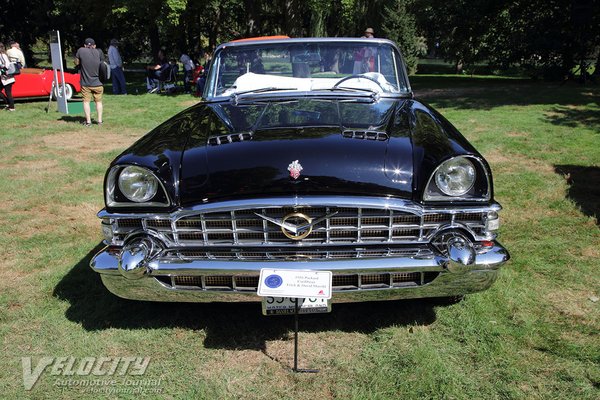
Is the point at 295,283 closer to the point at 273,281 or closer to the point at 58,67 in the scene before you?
the point at 273,281

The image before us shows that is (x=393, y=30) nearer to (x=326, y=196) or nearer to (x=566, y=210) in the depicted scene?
(x=566, y=210)

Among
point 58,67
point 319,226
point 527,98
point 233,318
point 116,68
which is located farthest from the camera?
point 116,68

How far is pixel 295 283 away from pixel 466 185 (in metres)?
1.09

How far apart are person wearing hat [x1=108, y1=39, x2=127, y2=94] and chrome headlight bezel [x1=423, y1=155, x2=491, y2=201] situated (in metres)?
16.8

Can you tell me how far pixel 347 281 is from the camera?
2.58 meters

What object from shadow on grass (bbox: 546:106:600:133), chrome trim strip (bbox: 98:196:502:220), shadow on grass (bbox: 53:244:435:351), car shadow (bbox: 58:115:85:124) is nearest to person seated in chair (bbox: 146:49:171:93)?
car shadow (bbox: 58:115:85:124)

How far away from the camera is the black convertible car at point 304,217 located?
2545 mm

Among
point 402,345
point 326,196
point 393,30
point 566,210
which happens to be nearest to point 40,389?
point 326,196

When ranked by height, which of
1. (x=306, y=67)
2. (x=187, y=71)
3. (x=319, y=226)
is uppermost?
(x=306, y=67)

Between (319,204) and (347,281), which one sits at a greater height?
(319,204)

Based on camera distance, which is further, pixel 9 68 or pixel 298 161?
pixel 9 68

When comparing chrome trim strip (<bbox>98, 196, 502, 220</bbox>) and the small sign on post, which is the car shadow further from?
the small sign on post

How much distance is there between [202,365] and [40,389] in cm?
82

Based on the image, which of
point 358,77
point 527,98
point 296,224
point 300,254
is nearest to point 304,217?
point 296,224
